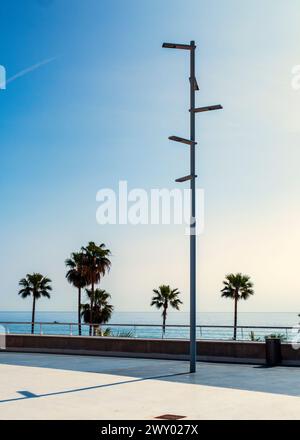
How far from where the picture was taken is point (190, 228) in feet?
51.4

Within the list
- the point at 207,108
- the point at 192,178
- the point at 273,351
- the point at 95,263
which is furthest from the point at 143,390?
Answer: the point at 95,263

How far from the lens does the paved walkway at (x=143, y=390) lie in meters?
9.80

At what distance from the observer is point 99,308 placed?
2586 inches

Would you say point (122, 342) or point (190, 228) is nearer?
point (190, 228)

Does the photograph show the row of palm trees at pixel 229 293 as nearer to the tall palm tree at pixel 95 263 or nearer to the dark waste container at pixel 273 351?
the tall palm tree at pixel 95 263

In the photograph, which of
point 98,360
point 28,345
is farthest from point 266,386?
point 28,345

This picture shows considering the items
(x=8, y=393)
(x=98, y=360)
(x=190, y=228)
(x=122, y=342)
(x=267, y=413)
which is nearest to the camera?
(x=267, y=413)

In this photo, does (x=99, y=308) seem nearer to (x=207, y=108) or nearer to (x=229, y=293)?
(x=229, y=293)

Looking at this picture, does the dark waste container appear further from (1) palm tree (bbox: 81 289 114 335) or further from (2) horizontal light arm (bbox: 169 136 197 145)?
(1) palm tree (bbox: 81 289 114 335)

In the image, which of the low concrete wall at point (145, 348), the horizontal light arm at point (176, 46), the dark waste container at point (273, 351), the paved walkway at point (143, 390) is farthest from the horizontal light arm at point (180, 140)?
the low concrete wall at point (145, 348)

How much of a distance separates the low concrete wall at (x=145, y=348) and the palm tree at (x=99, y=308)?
137ft

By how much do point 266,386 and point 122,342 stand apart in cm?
883

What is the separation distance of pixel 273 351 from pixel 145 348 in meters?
5.02
